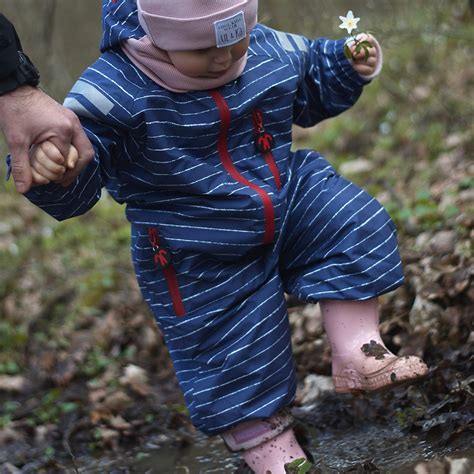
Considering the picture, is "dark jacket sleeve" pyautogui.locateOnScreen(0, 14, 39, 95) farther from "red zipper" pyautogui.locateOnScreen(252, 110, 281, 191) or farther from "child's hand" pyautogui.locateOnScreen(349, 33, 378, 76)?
"child's hand" pyautogui.locateOnScreen(349, 33, 378, 76)

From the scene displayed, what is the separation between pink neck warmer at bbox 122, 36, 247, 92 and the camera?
9.61 ft

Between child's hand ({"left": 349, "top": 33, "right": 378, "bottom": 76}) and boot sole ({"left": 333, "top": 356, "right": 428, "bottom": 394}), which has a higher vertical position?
child's hand ({"left": 349, "top": 33, "right": 378, "bottom": 76})

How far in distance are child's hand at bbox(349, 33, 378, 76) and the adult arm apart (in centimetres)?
121

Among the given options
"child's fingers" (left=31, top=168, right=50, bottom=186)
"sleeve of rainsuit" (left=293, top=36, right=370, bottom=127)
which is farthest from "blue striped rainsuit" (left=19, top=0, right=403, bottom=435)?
"child's fingers" (left=31, top=168, right=50, bottom=186)

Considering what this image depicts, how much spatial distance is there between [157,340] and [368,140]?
2700 mm

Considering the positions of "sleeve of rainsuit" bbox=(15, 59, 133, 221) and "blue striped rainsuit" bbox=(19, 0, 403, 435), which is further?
"blue striped rainsuit" bbox=(19, 0, 403, 435)

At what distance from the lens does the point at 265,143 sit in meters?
3.16

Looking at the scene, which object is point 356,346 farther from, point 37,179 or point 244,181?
point 37,179

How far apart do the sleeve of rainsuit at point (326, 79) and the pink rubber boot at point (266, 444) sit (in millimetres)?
1069

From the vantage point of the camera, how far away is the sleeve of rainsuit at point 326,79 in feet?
11.2

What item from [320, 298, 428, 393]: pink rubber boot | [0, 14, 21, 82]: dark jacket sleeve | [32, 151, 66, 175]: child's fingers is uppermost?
[0, 14, 21, 82]: dark jacket sleeve

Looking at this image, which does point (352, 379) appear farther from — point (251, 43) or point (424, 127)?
point (424, 127)

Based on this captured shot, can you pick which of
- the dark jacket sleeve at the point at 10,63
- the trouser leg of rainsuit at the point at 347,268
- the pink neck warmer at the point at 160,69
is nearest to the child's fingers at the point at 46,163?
the dark jacket sleeve at the point at 10,63

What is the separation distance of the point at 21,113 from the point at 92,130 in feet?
1.18
